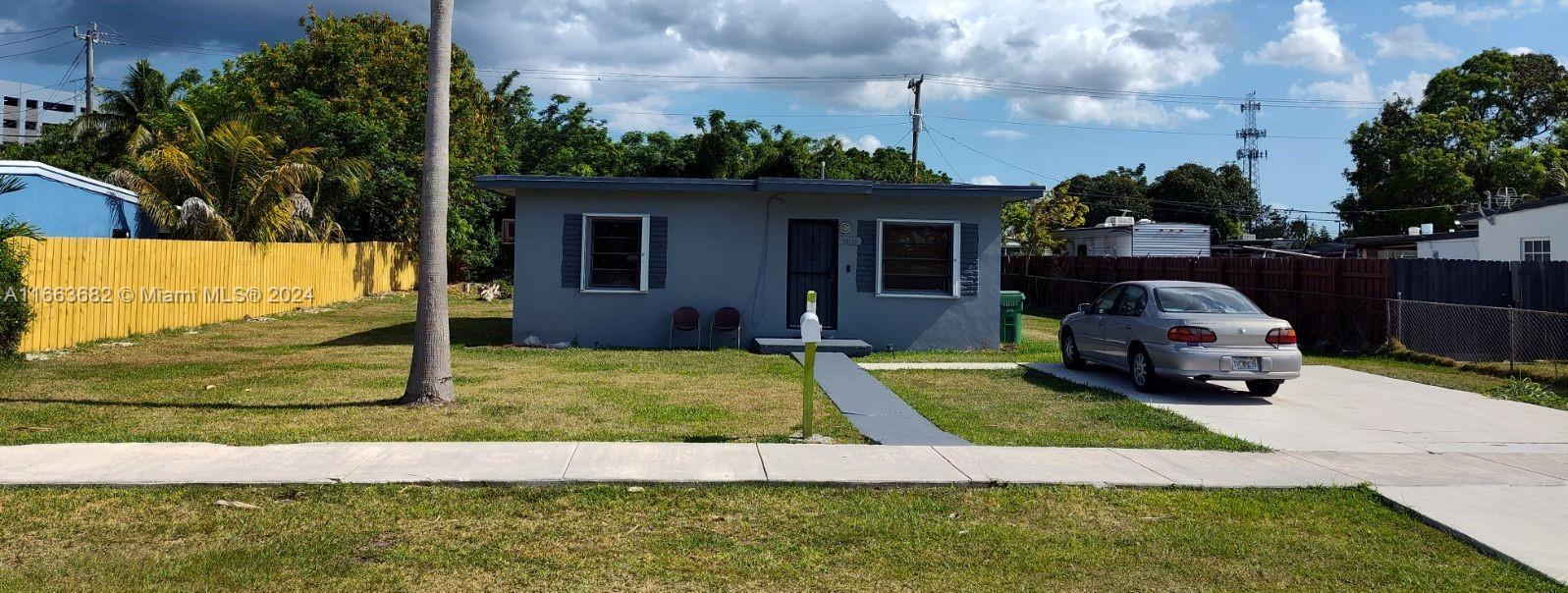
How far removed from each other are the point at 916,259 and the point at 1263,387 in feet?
20.2

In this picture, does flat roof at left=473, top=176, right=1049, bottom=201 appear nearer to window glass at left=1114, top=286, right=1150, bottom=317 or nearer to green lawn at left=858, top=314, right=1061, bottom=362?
green lawn at left=858, top=314, right=1061, bottom=362

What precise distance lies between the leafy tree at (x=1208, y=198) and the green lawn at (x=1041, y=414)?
48.5 meters

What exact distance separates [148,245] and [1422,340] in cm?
2057

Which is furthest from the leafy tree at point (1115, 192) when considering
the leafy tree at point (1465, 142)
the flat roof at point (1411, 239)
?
the flat roof at point (1411, 239)

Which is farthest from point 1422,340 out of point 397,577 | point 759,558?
point 397,577

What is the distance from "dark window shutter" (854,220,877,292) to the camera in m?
16.3

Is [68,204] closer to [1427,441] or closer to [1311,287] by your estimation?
[1427,441]

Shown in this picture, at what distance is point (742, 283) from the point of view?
16.3m

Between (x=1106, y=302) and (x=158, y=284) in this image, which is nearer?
(x=1106, y=302)

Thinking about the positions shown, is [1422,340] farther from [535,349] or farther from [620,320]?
[535,349]

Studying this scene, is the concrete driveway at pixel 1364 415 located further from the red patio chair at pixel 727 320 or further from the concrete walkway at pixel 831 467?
the red patio chair at pixel 727 320

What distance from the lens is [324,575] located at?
4.77 metres

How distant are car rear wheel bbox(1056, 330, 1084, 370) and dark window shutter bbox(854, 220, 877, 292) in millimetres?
3389

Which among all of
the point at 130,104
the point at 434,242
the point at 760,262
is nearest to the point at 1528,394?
the point at 760,262
